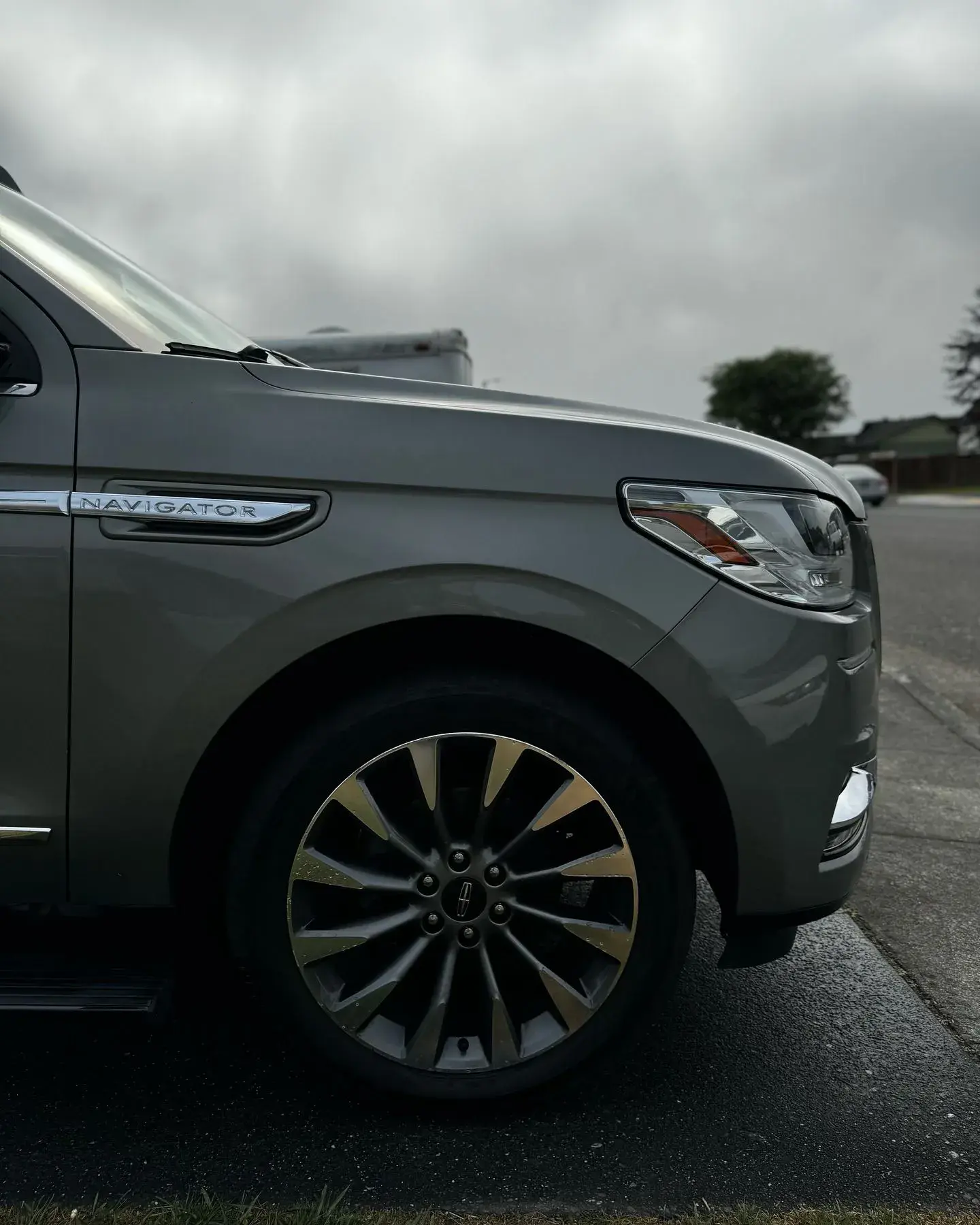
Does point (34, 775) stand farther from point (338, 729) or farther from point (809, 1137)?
point (809, 1137)

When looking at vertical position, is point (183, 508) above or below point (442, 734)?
above

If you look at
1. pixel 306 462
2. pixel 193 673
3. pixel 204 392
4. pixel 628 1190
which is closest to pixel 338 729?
pixel 193 673

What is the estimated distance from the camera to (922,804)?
4.60 meters

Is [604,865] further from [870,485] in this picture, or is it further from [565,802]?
[870,485]

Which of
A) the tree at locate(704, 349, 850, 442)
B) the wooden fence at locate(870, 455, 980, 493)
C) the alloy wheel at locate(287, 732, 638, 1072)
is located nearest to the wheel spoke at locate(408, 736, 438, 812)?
the alloy wheel at locate(287, 732, 638, 1072)

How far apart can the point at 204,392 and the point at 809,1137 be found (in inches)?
76.1

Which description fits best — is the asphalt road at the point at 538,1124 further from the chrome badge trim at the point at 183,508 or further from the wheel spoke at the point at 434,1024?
the chrome badge trim at the point at 183,508

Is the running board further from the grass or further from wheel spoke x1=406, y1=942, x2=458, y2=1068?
wheel spoke x1=406, y1=942, x2=458, y2=1068

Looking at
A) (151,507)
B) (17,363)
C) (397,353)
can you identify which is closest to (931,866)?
(151,507)

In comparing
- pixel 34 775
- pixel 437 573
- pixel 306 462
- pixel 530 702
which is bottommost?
pixel 34 775

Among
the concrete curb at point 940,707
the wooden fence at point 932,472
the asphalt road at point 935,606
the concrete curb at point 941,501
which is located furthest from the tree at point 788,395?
the concrete curb at point 940,707

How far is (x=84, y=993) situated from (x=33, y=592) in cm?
79

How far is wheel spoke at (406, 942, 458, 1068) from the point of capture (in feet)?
7.07

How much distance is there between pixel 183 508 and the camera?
6.70 ft
